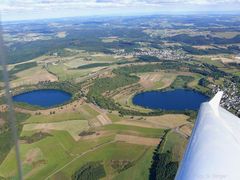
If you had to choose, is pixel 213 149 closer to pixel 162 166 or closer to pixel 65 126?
pixel 162 166

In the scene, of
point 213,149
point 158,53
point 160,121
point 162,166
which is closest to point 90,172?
point 162,166

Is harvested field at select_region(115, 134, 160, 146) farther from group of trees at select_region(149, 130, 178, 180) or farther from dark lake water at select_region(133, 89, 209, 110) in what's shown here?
dark lake water at select_region(133, 89, 209, 110)

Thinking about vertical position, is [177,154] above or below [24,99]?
above

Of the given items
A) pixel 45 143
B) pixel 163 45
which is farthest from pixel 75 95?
pixel 163 45

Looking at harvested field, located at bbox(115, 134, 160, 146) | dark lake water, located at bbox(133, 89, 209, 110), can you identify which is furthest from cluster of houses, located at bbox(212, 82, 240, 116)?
harvested field, located at bbox(115, 134, 160, 146)

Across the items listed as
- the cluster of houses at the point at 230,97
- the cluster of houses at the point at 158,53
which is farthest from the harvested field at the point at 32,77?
the cluster of houses at the point at 230,97

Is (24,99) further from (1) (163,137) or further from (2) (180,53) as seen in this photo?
(2) (180,53)
